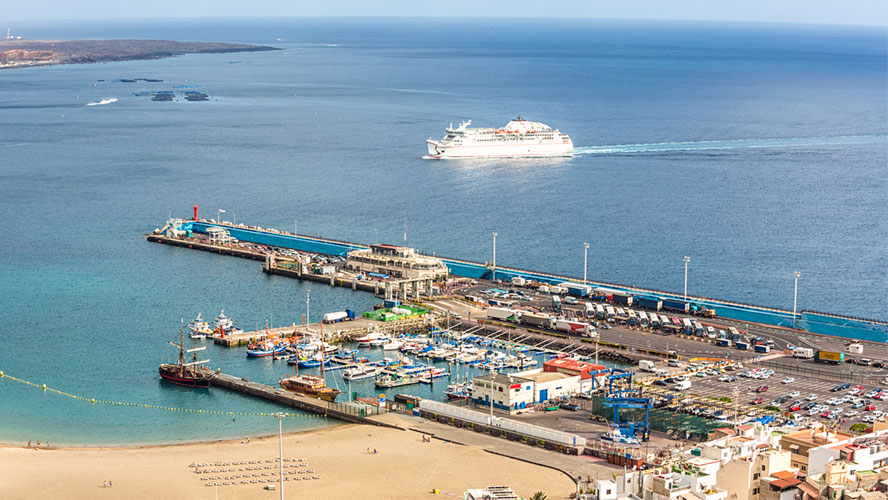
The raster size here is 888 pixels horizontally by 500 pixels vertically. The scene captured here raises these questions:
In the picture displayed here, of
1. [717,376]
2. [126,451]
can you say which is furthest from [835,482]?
[126,451]

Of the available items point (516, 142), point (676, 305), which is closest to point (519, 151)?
point (516, 142)

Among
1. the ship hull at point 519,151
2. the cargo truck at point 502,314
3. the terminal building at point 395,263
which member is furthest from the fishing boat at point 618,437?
the ship hull at point 519,151

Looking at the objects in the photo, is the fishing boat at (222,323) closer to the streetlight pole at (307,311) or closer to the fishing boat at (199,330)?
the fishing boat at (199,330)

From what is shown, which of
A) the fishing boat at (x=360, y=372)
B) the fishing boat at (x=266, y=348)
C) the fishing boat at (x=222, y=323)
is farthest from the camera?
the fishing boat at (x=222, y=323)

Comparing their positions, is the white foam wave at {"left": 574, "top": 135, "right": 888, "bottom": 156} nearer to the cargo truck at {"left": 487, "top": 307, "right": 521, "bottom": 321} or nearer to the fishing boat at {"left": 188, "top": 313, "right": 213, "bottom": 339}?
the cargo truck at {"left": 487, "top": 307, "right": 521, "bottom": 321}

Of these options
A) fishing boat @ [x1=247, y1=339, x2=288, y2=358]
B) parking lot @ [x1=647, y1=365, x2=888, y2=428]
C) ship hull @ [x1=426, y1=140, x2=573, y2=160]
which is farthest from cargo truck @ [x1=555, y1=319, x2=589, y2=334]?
ship hull @ [x1=426, y1=140, x2=573, y2=160]
